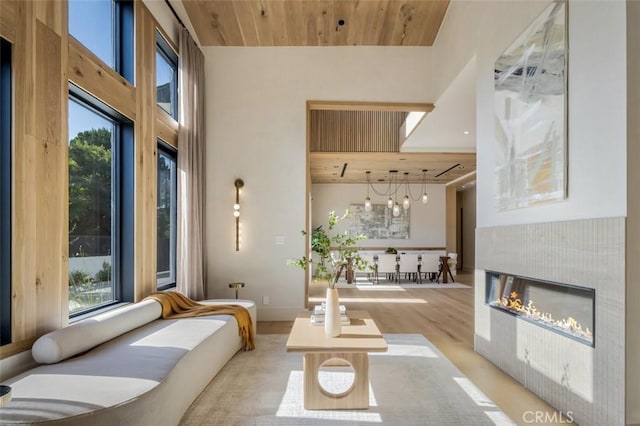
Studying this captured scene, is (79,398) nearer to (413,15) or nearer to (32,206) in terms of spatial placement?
(32,206)

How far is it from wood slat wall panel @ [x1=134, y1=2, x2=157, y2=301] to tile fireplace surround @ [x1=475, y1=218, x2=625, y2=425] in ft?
10.6

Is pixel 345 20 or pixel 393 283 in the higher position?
pixel 345 20

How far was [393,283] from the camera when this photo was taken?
375 inches

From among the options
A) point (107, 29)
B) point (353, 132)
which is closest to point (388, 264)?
point (353, 132)

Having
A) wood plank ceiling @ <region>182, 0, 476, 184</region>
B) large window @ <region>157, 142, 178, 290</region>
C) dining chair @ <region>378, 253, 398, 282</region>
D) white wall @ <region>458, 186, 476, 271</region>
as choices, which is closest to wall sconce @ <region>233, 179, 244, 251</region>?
large window @ <region>157, 142, 178, 290</region>

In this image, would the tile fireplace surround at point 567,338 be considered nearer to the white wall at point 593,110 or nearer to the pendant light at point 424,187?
the white wall at point 593,110

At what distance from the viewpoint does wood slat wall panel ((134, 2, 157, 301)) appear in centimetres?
354

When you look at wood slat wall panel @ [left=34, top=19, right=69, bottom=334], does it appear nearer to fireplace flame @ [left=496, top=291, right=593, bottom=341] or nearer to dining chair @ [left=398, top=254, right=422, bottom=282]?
fireplace flame @ [left=496, top=291, right=593, bottom=341]

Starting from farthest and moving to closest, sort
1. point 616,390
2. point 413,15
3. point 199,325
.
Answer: point 413,15 → point 199,325 → point 616,390

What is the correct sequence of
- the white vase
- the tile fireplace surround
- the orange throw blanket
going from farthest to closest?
the orange throw blanket → the white vase → the tile fireplace surround

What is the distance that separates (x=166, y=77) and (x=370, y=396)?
4026 mm

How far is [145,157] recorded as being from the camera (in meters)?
3.66

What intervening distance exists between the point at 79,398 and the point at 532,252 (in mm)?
2923

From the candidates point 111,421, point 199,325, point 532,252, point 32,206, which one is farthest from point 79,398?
point 532,252
